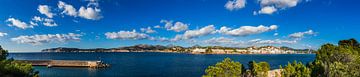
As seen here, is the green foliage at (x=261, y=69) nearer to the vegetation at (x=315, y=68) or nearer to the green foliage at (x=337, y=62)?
the vegetation at (x=315, y=68)

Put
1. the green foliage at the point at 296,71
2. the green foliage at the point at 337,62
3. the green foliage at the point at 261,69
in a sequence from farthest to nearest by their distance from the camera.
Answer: the green foliage at the point at 261,69 → the green foliage at the point at 296,71 → the green foliage at the point at 337,62

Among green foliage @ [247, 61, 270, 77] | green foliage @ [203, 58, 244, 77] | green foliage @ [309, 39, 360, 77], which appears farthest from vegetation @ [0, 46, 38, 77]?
green foliage @ [309, 39, 360, 77]

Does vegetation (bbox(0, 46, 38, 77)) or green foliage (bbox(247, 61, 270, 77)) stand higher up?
vegetation (bbox(0, 46, 38, 77))

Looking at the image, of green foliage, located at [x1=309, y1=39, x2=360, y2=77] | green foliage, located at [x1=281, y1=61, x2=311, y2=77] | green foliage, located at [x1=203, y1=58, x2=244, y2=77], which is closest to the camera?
green foliage, located at [x1=309, y1=39, x2=360, y2=77]

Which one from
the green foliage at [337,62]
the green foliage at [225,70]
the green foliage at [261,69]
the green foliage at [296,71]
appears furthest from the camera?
the green foliage at [261,69]

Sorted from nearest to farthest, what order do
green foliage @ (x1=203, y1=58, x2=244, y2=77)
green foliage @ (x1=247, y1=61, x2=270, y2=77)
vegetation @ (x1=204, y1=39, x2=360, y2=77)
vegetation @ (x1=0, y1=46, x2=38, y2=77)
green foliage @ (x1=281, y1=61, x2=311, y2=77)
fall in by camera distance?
1. vegetation @ (x1=204, y1=39, x2=360, y2=77)
2. green foliage @ (x1=203, y1=58, x2=244, y2=77)
3. green foliage @ (x1=281, y1=61, x2=311, y2=77)
4. vegetation @ (x1=0, y1=46, x2=38, y2=77)
5. green foliage @ (x1=247, y1=61, x2=270, y2=77)

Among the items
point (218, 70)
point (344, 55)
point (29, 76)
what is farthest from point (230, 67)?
→ point (29, 76)

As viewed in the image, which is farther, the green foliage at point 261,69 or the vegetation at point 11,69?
the green foliage at point 261,69

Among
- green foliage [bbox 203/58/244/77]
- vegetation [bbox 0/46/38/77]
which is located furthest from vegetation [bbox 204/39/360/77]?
vegetation [bbox 0/46/38/77]

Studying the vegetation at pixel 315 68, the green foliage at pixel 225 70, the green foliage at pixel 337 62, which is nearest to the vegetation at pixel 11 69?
the green foliage at pixel 225 70

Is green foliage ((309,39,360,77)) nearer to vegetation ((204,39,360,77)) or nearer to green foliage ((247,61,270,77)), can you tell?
vegetation ((204,39,360,77))

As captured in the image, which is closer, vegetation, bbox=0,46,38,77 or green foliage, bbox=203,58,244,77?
green foliage, bbox=203,58,244,77

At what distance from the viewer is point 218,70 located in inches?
1581

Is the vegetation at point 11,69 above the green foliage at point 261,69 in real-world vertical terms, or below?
above
